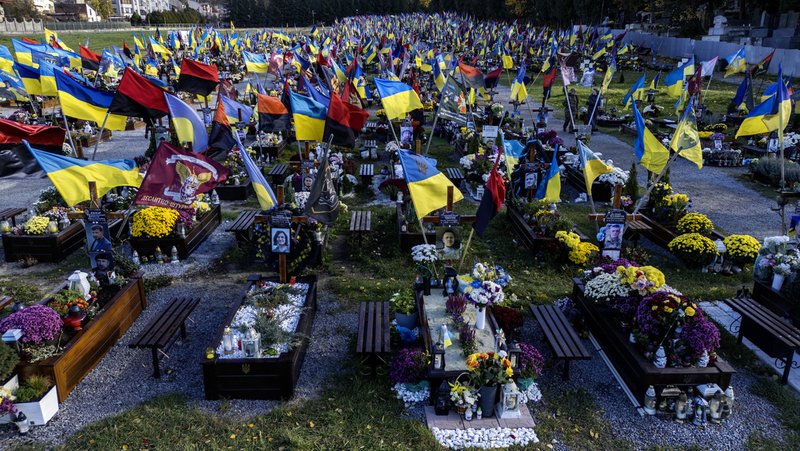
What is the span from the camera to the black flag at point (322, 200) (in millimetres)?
11352

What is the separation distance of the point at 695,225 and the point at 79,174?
1415 centimetres

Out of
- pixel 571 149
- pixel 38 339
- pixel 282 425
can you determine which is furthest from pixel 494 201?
pixel 571 149

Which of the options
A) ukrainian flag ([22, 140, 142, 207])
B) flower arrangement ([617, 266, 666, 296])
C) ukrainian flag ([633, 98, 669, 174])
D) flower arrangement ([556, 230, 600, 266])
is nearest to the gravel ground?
ukrainian flag ([22, 140, 142, 207])

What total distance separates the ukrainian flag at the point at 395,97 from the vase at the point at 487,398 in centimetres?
824

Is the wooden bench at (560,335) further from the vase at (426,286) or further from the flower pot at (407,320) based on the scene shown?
the flower pot at (407,320)

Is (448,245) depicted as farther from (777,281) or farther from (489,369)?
(777,281)

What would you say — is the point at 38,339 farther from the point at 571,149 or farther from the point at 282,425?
the point at 571,149

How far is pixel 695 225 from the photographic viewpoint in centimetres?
1419

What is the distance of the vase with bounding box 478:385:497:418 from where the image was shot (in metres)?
8.23

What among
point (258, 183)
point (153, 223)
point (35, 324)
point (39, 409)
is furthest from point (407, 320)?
point (153, 223)

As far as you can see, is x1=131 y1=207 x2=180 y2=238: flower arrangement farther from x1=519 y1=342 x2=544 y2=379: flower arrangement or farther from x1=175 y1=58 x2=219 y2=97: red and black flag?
x1=519 y1=342 x2=544 y2=379: flower arrangement

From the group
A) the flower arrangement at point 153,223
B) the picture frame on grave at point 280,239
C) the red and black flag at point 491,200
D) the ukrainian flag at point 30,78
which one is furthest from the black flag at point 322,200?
the ukrainian flag at point 30,78

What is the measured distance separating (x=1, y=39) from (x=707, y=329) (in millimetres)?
96947

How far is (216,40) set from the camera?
2318 inches
